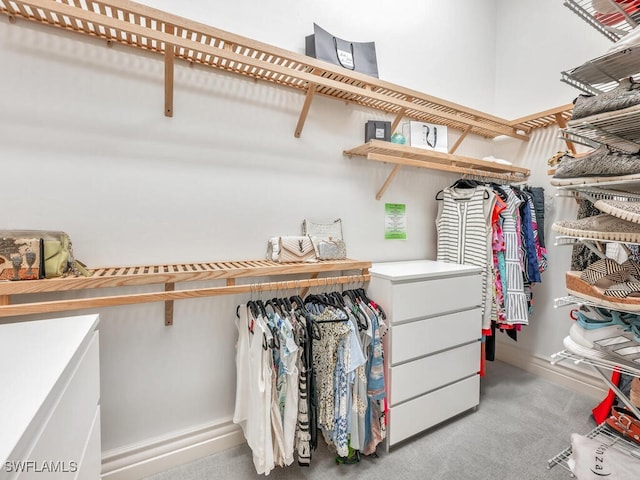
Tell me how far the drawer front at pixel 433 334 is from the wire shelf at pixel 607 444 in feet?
2.16

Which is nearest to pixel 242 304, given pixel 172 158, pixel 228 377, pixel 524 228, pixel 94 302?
pixel 228 377

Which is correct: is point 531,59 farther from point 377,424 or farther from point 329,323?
point 377,424

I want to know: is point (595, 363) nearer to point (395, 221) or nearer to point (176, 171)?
point (395, 221)

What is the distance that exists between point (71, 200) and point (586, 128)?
84.2 inches

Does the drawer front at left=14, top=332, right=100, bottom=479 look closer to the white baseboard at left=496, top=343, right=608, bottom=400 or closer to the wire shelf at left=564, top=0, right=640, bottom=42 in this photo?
the wire shelf at left=564, top=0, right=640, bottom=42

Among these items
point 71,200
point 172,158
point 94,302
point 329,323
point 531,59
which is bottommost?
point 329,323

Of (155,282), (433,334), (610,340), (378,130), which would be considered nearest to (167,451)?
(155,282)

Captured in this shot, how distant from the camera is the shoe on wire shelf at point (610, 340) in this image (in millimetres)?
1085

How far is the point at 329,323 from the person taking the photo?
1549 millimetres

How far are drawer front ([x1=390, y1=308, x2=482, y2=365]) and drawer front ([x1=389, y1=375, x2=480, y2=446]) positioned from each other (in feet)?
0.87

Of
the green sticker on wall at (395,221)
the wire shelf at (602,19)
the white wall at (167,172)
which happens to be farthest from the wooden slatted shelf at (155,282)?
the wire shelf at (602,19)

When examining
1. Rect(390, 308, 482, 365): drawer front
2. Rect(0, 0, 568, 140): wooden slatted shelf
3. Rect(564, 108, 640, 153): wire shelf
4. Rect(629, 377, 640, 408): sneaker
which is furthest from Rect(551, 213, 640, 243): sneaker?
Rect(0, 0, 568, 140): wooden slatted shelf

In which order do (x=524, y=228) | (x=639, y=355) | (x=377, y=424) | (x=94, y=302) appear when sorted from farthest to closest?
1. (x=524, y=228)
2. (x=377, y=424)
3. (x=94, y=302)
4. (x=639, y=355)

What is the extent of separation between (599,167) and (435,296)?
956 mm
